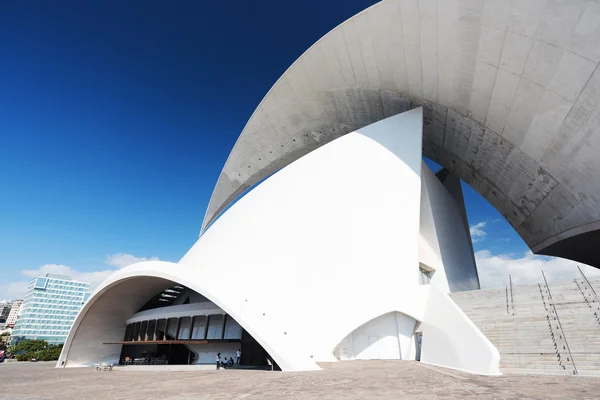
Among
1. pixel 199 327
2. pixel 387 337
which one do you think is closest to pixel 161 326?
pixel 199 327

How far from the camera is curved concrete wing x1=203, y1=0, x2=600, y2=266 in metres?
8.86

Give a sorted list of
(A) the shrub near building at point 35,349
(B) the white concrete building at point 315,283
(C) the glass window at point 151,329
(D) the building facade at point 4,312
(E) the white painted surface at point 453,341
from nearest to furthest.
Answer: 1. (E) the white painted surface at point 453,341
2. (B) the white concrete building at point 315,283
3. (C) the glass window at point 151,329
4. (A) the shrub near building at point 35,349
5. (D) the building facade at point 4,312

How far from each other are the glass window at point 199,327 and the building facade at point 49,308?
90543 millimetres

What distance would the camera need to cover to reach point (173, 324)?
40.0 ft

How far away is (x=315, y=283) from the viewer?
9.66 meters

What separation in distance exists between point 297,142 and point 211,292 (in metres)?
12.3

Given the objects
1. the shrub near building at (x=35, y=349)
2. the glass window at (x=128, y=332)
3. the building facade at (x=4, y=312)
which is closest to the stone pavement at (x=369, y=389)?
Answer: the glass window at (x=128, y=332)

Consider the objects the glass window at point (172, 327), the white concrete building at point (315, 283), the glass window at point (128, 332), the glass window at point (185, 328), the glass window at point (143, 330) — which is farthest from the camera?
the glass window at point (128, 332)

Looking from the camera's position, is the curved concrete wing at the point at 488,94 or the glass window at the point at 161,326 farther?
the glass window at the point at 161,326

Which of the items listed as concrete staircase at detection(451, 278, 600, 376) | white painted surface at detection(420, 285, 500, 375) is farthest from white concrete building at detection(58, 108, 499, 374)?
concrete staircase at detection(451, 278, 600, 376)

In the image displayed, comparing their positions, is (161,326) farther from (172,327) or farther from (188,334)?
(188,334)

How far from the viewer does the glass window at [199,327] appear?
36.2ft

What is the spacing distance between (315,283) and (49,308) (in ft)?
376

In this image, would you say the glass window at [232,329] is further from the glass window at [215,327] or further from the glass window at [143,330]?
the glass window at [143,330]
